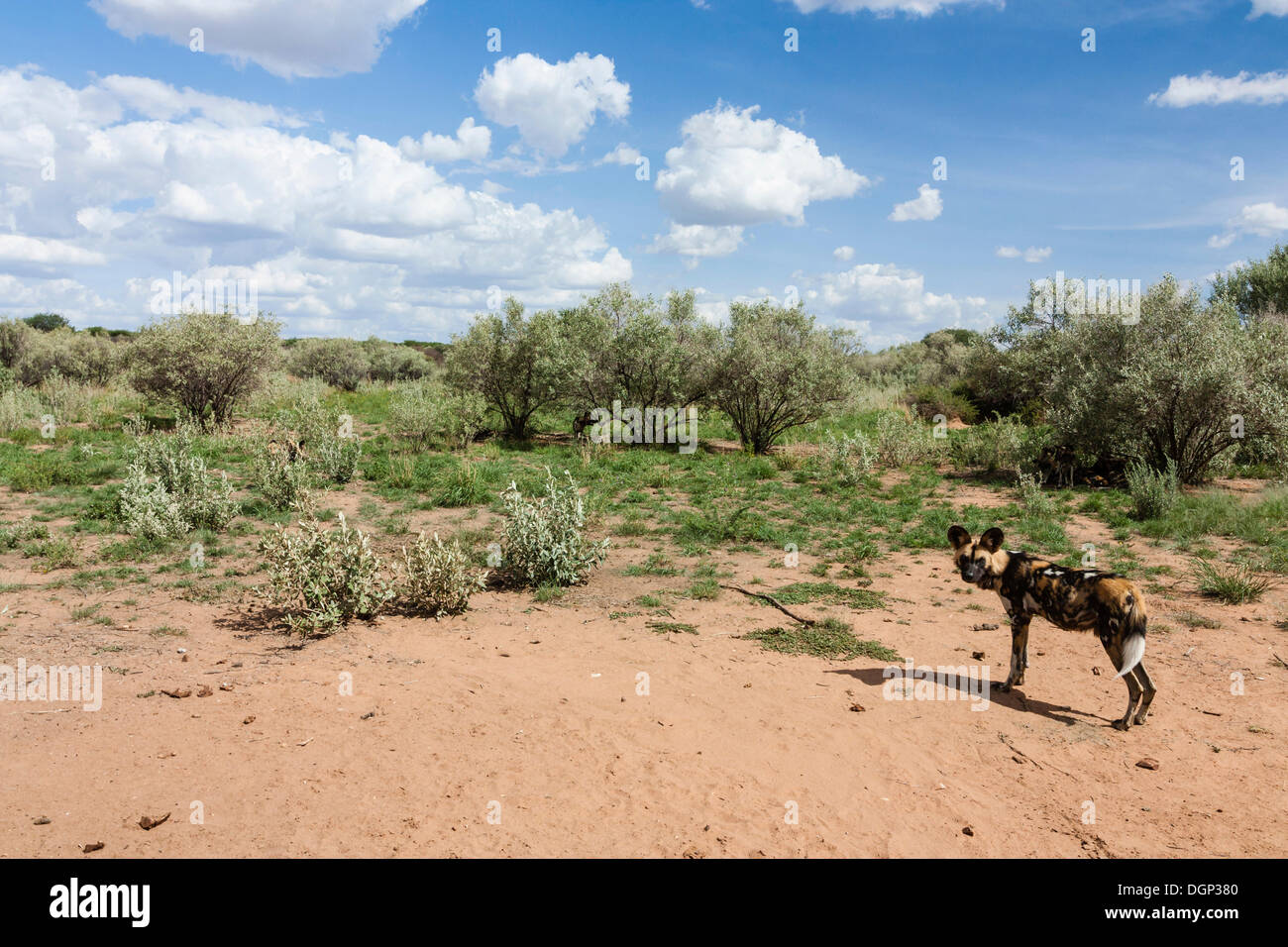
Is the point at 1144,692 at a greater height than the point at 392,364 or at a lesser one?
lesser

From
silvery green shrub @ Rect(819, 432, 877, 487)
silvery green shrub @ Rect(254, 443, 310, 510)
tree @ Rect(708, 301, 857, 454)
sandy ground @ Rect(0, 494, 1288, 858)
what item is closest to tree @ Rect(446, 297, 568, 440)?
tree @ Rect(708, 301, 857, 454)

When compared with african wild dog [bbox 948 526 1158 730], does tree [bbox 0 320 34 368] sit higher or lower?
higher

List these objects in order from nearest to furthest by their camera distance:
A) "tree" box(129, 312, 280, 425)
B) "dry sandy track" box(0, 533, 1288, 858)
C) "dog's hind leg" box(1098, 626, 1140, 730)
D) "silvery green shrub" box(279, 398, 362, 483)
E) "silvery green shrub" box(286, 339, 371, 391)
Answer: "dry sandy track" box(0, 533, 1288, 858) < "dog's hind leg" box(1098, 626, 1140, 730) < "silvery green shrub" box(279, 398, 362, 483) < "tree" box(129, 312, 280, 425) < "silvery green shrub" box(286, 339, 371, 391)

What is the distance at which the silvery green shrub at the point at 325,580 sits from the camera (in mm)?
6641

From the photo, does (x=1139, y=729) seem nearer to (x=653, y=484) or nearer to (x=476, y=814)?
(x=476, y=814)

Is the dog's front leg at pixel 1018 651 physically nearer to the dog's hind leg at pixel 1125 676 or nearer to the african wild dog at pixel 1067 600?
the african wild dog at pixel 1067 600

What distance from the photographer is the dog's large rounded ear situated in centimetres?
518

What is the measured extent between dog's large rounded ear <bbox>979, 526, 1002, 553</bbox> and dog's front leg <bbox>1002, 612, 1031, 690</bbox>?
53 cm

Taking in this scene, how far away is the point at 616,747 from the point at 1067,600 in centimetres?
315

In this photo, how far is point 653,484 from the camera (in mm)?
13891

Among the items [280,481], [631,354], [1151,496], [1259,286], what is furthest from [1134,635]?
[1259,286]

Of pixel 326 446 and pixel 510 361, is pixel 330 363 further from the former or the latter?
pixel 326 446

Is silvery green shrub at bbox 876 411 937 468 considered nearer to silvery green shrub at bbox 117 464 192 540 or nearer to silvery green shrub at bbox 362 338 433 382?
silvery green shrub at bbox 117 464 192 540

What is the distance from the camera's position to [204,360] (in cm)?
1744
